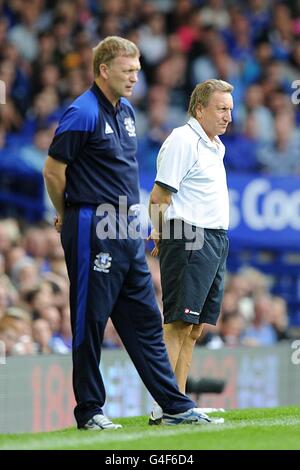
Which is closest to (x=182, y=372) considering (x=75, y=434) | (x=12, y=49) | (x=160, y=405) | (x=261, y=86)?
(x=160, y=405)

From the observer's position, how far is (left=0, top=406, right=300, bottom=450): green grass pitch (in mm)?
6461

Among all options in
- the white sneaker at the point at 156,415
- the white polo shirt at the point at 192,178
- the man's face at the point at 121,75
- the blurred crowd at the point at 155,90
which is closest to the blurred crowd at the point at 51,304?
the blurred crowd at the point at 155,90

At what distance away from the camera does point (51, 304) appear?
12.0 m

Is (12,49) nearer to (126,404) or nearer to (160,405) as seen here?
(126,404)

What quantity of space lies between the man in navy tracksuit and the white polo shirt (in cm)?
32

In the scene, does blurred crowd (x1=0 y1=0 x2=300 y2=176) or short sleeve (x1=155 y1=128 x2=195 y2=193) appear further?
blurred crowd (x1=0 y1=0 x2=300 y2=176)

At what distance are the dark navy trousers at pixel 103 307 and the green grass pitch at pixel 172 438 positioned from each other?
0.23 m

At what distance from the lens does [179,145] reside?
7.39m

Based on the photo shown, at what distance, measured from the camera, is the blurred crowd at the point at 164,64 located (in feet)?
50.5

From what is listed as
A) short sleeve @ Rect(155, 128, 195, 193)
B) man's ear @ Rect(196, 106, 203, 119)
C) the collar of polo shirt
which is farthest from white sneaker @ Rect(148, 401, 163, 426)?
man's ear @ Rect(196, 106, 203, 119)

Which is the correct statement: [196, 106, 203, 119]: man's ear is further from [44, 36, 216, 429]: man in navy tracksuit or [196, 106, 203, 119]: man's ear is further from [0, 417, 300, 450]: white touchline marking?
[0, 417, 300, 450]: white touchline marking

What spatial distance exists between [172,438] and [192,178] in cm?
160

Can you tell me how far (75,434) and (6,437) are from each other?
15.9 inches

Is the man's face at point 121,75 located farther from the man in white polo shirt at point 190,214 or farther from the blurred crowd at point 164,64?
the blurred crowd at point 164,64
